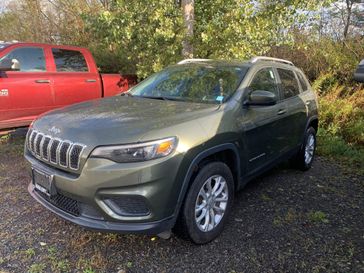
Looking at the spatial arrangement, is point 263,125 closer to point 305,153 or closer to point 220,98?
point 220,98

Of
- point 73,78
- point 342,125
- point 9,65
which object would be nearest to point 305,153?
point 342,125

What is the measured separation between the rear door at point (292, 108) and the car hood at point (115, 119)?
1.56 m

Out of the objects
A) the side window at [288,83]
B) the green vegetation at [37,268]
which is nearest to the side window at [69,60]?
the side window at [288,83]

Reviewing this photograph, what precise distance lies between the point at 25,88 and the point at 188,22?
11.7 feet

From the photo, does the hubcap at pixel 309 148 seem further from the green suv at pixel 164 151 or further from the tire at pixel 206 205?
the tire at pixel 206 205

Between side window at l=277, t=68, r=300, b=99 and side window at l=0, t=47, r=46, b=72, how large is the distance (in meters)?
4.22

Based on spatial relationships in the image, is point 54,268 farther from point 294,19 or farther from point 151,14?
point 294,19

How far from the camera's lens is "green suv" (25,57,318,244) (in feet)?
9.24

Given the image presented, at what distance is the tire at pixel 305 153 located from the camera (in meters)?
5.46

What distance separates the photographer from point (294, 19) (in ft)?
27.1

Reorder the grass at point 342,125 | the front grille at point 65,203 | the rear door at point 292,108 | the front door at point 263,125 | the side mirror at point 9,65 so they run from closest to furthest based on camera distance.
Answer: the front grille at point 65,203
the front door at point 263,125
the rear door at point 292,108
the side mirror at point 9,65
the grass at point 342,125

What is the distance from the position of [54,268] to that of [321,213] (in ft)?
9.18

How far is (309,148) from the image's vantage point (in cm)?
575

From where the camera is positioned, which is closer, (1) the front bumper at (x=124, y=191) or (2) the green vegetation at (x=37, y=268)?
(1) the front bumper at (x=124, y=191)
